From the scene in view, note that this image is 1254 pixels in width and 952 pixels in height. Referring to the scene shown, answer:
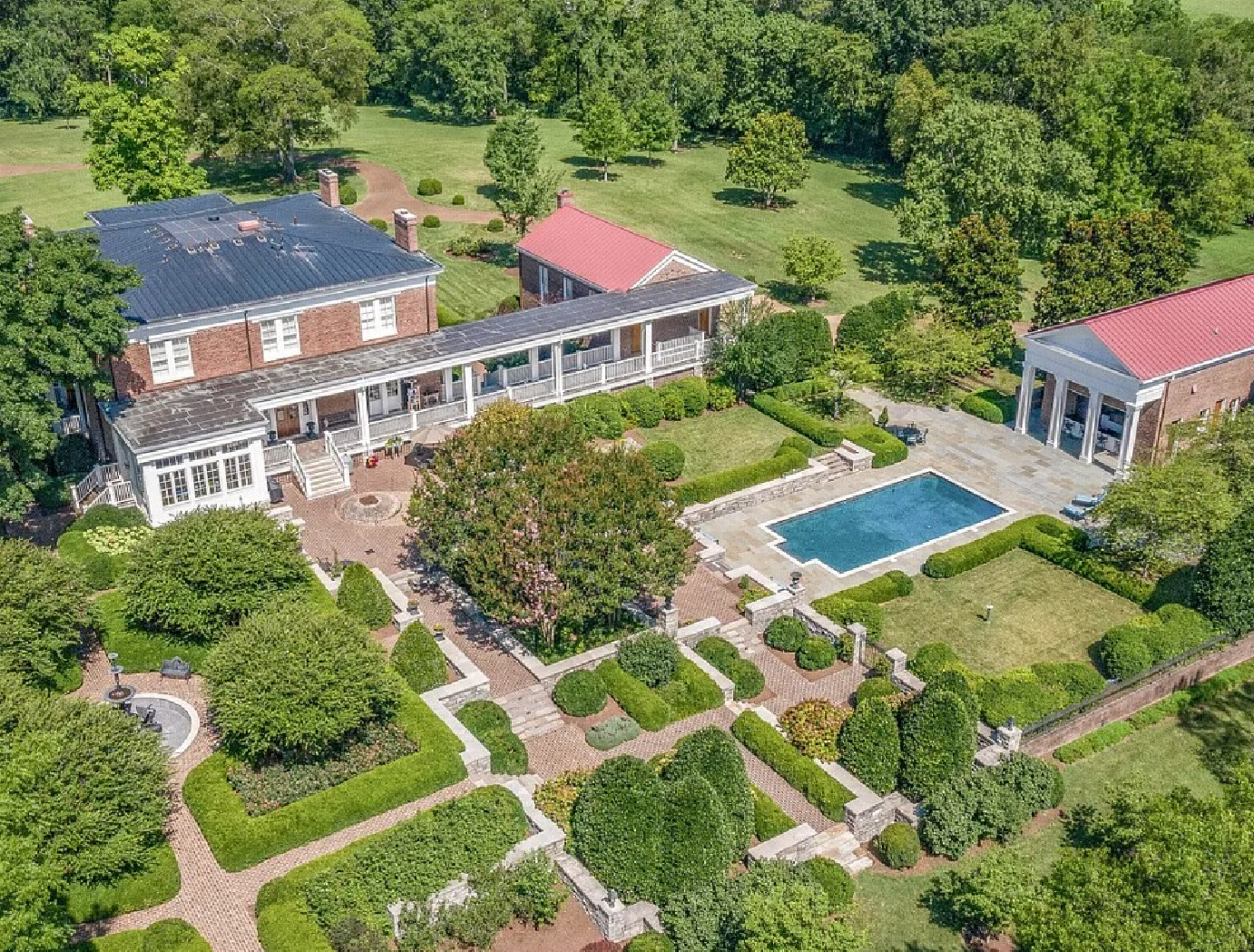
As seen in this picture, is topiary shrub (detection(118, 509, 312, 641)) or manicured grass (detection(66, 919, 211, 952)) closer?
manicured grass (detection(66, 919, 211, 952))

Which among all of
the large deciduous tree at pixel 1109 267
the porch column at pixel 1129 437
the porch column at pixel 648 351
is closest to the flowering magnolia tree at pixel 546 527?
the porch column at pixel 648 351

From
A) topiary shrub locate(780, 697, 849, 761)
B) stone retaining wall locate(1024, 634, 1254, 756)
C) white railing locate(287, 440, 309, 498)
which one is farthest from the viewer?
white railing locate(287, 440, 309, 498)

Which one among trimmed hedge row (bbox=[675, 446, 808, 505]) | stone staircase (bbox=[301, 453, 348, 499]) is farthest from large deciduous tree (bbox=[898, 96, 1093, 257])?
stone staircase (bbox=[301, 453, 348, 499])

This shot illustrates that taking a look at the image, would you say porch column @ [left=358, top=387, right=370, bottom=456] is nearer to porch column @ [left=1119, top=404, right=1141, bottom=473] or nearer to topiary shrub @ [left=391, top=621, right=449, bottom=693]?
topiary shrub @ [left=391, top=621, right=449, bottom=693]

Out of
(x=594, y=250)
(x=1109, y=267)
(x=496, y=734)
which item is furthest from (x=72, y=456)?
(x=1109, y=267)

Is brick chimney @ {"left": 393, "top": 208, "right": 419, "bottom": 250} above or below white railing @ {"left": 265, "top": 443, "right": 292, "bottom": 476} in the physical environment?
above

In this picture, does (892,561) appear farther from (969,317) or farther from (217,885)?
(217,885)

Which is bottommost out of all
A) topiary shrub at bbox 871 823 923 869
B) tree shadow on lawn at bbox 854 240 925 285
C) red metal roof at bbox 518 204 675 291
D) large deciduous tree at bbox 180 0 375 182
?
topiary shrub at bbox 871 823 923 869
